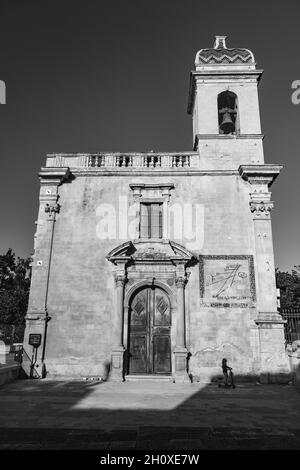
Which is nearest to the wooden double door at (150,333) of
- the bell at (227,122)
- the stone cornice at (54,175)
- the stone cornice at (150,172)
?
the stone cornice at (150,172)

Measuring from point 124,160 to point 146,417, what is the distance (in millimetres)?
11156

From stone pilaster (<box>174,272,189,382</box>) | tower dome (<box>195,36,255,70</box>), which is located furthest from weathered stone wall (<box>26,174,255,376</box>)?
tower dome (<box>195,36,255,70</box>)

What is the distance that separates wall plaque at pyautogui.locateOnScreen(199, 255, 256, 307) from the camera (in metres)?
13.8

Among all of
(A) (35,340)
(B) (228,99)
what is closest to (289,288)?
(B) (228,99)

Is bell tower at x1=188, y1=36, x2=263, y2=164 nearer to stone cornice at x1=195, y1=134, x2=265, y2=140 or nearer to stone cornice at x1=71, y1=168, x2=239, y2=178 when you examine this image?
stone cornice at x1=195, y1=134, x2=265, y2=140

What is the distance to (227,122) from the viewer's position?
1681 cm

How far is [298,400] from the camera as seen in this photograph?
9773 millimetres

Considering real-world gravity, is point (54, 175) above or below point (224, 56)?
below

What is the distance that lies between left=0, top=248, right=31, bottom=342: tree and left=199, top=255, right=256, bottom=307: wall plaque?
23239 millimetres

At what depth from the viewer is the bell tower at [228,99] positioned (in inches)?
634

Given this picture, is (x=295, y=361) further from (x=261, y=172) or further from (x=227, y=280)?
(x=261, y=172)

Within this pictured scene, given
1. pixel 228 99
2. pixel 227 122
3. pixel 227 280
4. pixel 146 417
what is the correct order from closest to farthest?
pixel 146 417 < pixel 227 280 < pixel 227 122 < pixel 228 99

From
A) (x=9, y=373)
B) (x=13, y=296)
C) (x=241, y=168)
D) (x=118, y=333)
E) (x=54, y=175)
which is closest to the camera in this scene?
(x=9, y=373)
